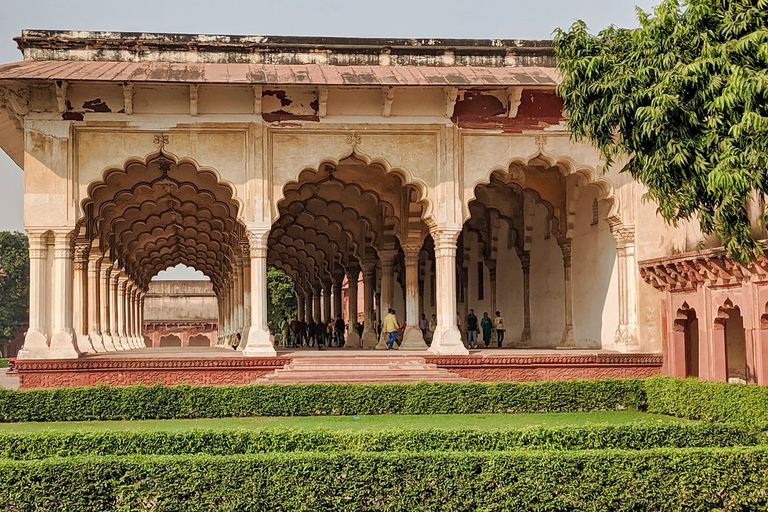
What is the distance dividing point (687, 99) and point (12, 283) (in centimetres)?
4840

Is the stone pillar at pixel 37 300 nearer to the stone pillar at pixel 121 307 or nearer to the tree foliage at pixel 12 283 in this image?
the stone pillar at pixel 121 307

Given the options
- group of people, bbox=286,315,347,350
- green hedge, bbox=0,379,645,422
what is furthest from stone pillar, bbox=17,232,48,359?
group of people, bbox=286,315,347,350

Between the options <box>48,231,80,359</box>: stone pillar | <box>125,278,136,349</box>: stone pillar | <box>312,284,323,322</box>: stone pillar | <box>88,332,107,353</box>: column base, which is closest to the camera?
<box>48,231,80,359</box>: stone pillar

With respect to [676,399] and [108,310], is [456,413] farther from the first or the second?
[108,310]

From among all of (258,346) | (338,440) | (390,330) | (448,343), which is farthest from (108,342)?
(338,440)

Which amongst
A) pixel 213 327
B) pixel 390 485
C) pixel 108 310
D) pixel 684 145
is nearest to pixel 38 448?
pixel 390 485

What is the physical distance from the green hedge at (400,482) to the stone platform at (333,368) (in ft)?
22.9

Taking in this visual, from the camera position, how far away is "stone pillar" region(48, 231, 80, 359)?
1517 centimetres

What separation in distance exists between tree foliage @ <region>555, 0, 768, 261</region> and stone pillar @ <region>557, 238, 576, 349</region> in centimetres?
923

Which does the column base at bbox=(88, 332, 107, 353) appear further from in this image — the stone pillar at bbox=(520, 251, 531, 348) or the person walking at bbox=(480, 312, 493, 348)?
the stone pillar at bbox=(520, 251, 531, 348)

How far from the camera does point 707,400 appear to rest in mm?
12742

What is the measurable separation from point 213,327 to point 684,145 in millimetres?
44945

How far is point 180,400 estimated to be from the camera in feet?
43.9

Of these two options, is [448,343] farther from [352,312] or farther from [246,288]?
[352,312]
